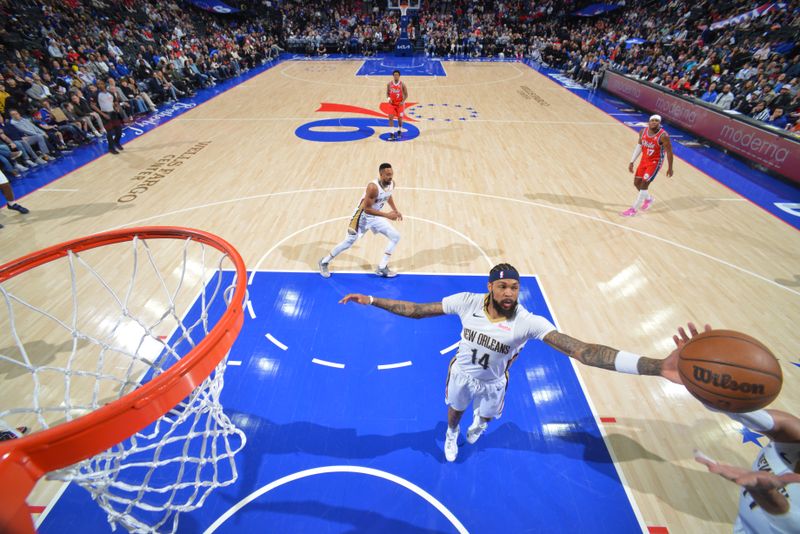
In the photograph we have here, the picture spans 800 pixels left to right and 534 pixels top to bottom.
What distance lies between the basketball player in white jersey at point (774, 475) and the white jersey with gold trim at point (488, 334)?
3.03ft

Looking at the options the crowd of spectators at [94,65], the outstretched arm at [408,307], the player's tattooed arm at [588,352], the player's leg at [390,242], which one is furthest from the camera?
the crowd of spectators at [94,65]

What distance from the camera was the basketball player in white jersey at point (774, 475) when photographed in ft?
6.81

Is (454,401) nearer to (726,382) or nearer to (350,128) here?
(726,382)

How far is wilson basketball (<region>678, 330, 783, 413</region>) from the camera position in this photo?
213 centimetres

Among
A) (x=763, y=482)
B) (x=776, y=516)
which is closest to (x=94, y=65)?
(x=763, y=482)

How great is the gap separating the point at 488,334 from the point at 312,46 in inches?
1146

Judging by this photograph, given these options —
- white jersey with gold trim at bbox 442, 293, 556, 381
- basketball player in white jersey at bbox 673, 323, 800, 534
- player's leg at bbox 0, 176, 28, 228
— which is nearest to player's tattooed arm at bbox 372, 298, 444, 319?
white jersey with gold trim at bbox 442, 293, 556, 381

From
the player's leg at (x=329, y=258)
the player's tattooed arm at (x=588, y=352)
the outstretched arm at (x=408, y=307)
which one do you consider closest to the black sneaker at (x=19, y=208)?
the player's leg at (x=329, y=258)

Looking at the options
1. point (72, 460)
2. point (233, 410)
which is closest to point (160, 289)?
point (233, 410)

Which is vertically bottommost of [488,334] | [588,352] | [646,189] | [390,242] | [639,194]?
[390,242]

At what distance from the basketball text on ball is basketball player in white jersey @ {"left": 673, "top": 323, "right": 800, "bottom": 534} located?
16 cm

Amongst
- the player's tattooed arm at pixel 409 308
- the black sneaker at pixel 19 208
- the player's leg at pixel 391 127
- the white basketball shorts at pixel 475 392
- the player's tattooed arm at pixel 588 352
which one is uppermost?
the player's tattooed arm at pixel 588 352

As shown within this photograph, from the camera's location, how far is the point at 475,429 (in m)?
3.76

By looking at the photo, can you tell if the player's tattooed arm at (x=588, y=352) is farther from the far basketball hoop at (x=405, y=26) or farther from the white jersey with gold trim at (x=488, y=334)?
the far basketball hoop at (x=405, y=26)
